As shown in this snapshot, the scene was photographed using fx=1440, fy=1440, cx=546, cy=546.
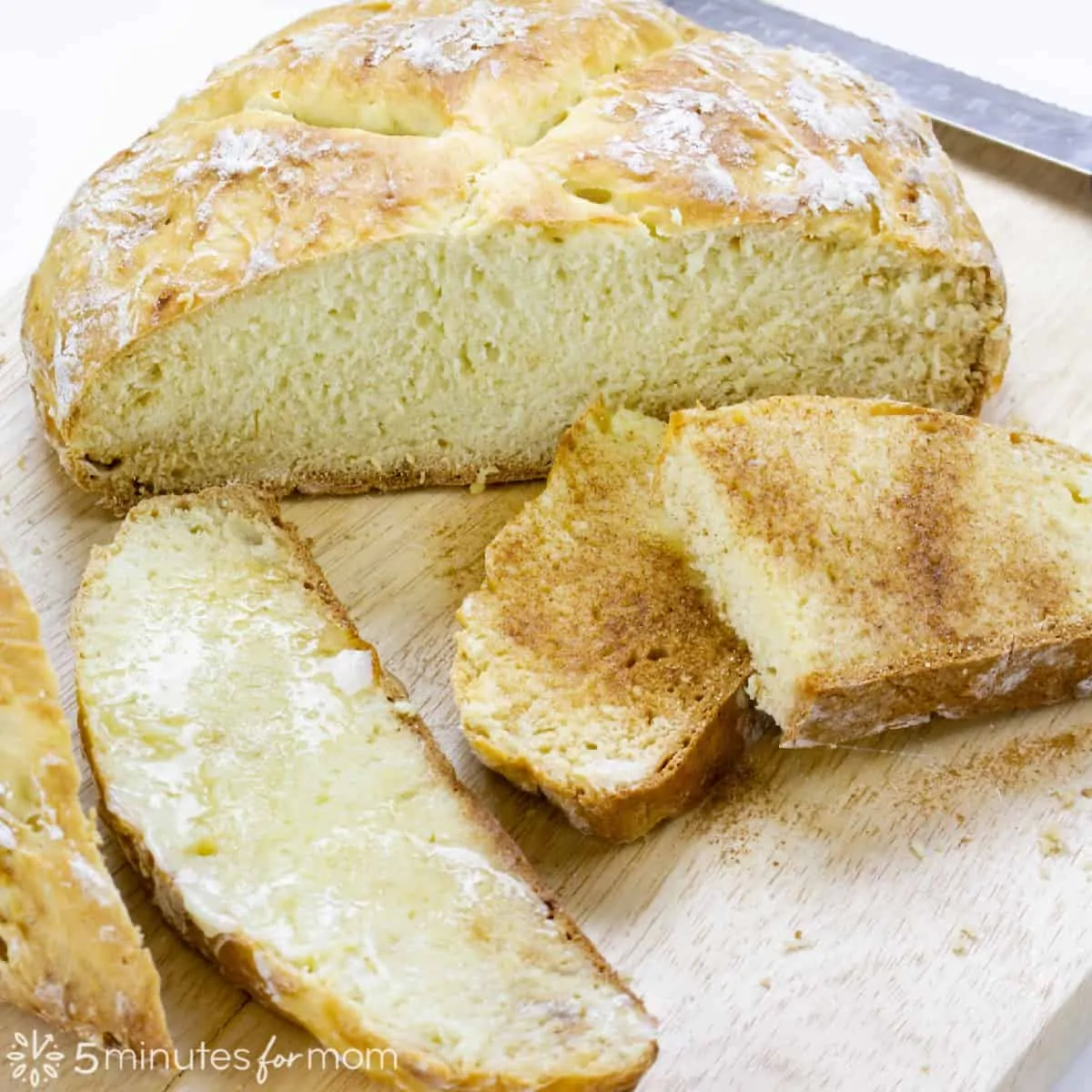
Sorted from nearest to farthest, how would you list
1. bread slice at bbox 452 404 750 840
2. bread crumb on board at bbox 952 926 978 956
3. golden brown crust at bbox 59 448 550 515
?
1. bread crumb on board at bbox 952 926 978 956
2. bread slice at bbox 452 404 750 840
3. golden brown crust at bbox 59 448 550 515


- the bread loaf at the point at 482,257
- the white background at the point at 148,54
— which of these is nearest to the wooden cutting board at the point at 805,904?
the bread loaf at the point at 482,257

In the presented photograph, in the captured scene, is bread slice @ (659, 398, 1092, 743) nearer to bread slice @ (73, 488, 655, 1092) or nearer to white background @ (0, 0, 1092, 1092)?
bread slice @ (73, 488, 655, 1092)

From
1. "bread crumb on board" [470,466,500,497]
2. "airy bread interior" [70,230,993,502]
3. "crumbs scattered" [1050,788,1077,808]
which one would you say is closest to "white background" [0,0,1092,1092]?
"airy bread interior" [70,230,993,502]

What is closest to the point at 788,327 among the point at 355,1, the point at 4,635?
the point at 355,1

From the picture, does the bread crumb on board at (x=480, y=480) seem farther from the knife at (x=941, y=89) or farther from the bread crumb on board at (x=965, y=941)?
the knife at (x=941, y=89)

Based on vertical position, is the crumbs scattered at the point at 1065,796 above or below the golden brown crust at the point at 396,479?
below

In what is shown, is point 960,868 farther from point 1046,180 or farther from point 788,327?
point 1046,180
